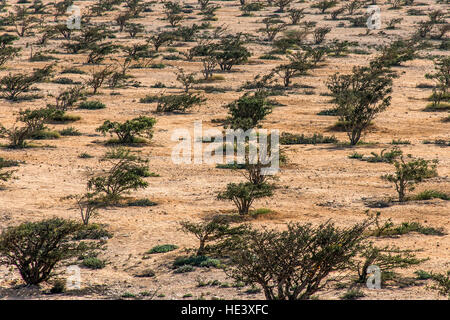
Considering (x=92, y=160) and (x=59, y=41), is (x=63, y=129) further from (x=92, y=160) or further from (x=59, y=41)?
(x=59, y=41)

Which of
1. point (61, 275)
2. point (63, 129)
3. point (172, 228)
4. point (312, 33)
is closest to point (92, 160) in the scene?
point (63, 129)

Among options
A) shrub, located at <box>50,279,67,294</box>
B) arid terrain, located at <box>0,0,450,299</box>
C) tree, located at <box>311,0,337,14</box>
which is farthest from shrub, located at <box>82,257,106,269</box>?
tree, located at <box>311,0,337,14</box>

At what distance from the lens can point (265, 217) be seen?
800 inches

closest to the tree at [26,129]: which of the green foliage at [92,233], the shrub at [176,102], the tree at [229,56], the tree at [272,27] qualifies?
the shrub at [176,102]

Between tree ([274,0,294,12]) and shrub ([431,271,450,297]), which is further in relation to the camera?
tree ([274,0,294,12])

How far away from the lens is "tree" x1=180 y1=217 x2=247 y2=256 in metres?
17.1

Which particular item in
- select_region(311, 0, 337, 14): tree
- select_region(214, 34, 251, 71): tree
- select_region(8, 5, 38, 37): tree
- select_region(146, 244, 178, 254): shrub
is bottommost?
select_region(146, 244, 178, 254): shrub

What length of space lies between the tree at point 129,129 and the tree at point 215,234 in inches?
506

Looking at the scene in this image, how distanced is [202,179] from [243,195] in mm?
4887

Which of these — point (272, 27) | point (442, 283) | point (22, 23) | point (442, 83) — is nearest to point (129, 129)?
point (442, 283)

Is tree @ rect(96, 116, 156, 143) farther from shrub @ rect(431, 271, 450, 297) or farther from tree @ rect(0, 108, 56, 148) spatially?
shrub @ rect(431, 271, 450, 297)

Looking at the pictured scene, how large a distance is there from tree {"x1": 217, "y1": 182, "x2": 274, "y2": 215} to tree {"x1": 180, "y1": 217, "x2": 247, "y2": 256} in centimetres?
245

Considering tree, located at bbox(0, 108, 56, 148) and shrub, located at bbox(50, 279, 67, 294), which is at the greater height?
tree, located at bbox(0, 108, 56, 148)

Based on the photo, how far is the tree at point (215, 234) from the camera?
17094 millimetres
